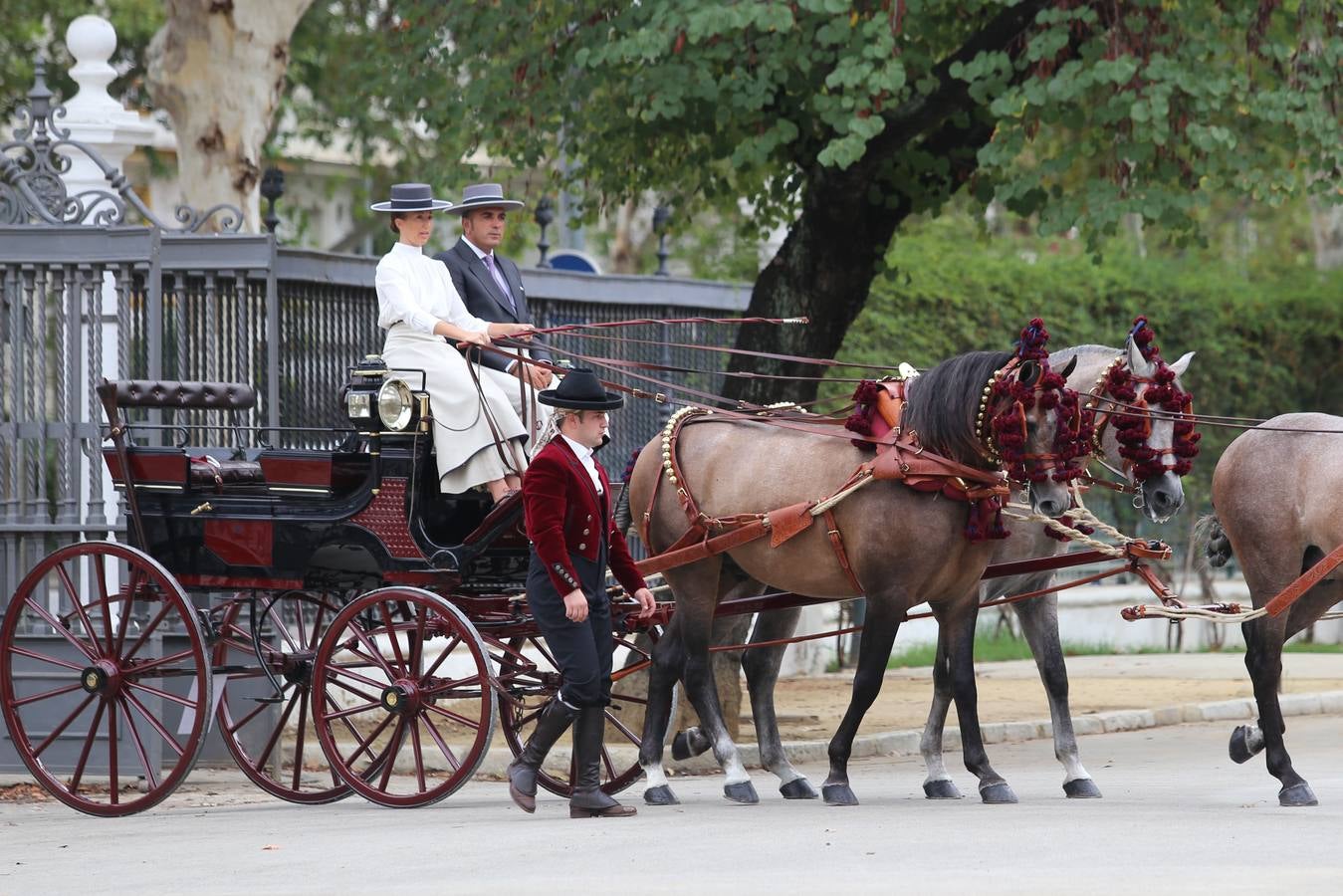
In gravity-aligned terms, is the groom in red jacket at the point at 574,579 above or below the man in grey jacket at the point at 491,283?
below

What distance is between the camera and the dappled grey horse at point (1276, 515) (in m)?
10.1

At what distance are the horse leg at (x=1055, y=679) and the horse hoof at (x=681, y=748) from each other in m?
1.71

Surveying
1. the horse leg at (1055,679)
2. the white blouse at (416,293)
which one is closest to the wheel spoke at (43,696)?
the white blouse at (416,293)

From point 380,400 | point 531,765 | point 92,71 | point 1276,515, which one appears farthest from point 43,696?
point 1276,515

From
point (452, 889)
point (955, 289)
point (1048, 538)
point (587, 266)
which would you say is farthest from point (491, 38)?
point (452, 889)

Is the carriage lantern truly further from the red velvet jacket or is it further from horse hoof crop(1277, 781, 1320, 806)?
horse hoof crop(1277, 781, 1320, 806)

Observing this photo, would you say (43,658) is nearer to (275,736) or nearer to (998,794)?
(275,736)

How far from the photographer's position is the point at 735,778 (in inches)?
401

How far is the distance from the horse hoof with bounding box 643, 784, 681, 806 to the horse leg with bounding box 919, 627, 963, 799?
1195 millimetres

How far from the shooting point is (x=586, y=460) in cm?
944

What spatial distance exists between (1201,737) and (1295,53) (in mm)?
4228

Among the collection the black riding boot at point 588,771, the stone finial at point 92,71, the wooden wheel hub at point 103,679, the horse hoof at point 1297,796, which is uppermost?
the stone finial at point 92,71

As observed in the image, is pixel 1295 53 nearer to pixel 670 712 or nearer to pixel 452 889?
pixel 670 712

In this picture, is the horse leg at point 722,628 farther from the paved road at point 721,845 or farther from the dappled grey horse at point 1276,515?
the dappled grey horse at point 1276,515
